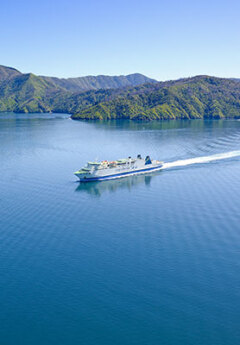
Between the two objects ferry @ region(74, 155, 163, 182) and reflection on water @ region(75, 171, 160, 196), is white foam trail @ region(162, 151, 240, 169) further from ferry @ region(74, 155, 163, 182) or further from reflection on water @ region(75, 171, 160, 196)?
reflection on water @ region(75, 171, 160, 196)

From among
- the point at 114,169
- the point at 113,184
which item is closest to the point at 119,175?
the point at 114,169

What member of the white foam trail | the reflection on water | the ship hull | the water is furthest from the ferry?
the white foam trail

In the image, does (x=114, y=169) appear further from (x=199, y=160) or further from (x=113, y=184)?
(x=199, y=160)

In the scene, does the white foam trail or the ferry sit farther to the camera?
the white foam trail

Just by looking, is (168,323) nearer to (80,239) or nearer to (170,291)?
(170,291)

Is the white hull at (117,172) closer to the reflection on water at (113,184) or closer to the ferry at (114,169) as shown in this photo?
the ferry at (114,169)

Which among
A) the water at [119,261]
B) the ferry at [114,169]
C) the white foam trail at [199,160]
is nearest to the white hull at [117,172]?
the ferry at [114,169]

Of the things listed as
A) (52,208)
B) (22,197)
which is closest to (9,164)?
(22,197)
